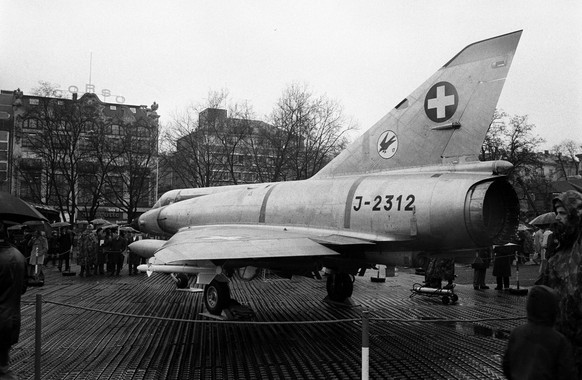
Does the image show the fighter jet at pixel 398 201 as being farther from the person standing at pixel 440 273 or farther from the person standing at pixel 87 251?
the person standing at pixel 87 251

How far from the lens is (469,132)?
7.88 m

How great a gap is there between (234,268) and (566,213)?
645cm

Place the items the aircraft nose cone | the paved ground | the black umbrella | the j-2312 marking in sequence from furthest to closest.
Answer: the aircraft nose cone, the j-2312 marking, the paved ground, the black umbrella

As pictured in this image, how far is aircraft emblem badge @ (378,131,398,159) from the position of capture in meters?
8.74

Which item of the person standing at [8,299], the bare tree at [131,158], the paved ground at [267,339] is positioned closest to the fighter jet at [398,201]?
the paved ground at [267,339]

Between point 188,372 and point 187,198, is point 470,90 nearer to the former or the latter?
point 188,372

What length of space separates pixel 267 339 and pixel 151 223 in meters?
6.91

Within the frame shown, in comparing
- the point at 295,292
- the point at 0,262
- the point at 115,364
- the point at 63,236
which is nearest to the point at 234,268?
the point at 115,364

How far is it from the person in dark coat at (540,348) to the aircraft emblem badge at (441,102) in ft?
18.3

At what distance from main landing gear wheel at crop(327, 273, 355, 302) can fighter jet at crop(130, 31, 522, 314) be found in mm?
1590

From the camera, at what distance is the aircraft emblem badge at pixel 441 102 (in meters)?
8.12

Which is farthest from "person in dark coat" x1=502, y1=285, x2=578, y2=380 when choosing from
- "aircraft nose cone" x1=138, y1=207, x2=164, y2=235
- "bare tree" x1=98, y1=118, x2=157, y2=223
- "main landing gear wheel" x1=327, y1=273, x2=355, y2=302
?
"bare tree" x1=98, y1=118, x2=157, y2=223

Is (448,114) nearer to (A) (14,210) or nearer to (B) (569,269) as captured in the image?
(B) (569,269)

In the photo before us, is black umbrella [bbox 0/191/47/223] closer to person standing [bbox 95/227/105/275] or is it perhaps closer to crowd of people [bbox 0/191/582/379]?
crowd of people [bbox 0/191/582/379]
